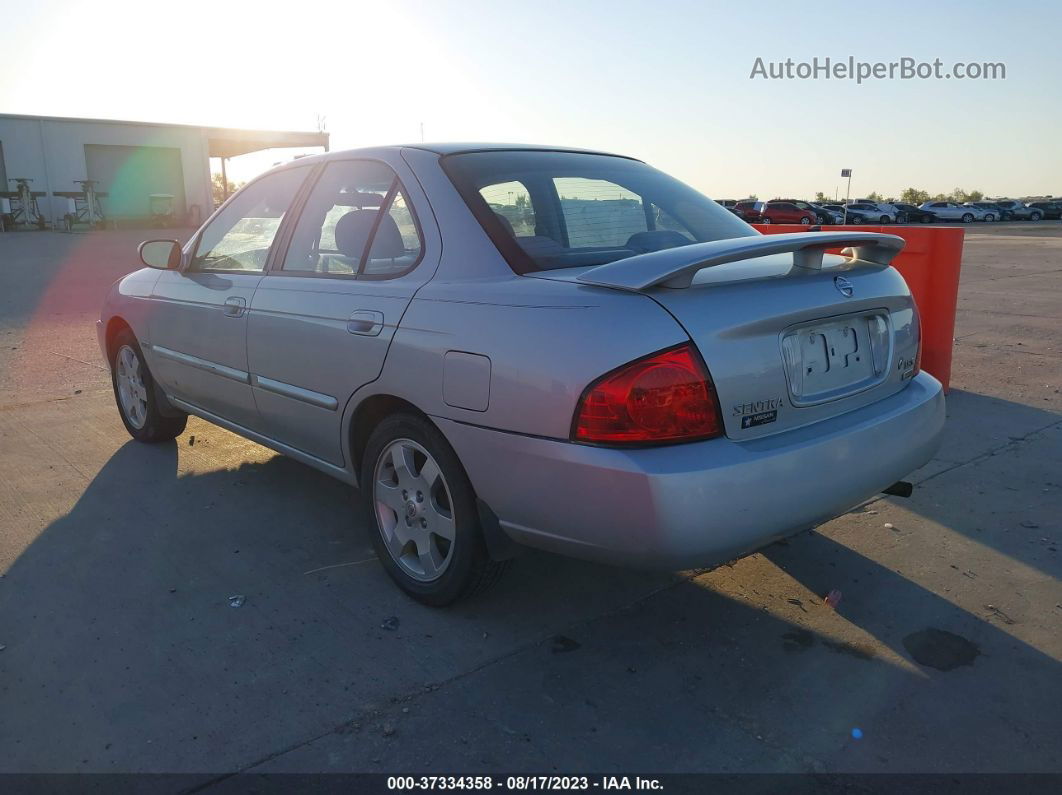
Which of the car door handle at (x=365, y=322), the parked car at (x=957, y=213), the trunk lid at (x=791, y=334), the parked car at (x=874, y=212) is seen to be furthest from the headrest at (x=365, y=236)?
the parked car at (x=957, y=213)

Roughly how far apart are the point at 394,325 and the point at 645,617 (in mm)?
1367

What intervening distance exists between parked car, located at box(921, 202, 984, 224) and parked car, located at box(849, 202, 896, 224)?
9.08 feet

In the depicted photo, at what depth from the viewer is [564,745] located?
93.7 inches

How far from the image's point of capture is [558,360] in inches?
96.3

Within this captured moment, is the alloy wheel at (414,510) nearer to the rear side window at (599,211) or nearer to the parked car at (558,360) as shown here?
the parked car at (558,360)

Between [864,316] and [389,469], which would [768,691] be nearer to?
[864,316]

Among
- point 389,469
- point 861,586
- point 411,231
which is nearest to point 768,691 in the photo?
→ point 861,586

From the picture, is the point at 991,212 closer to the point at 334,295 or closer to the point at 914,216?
the point at 914,216

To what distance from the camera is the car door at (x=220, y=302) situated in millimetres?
3980

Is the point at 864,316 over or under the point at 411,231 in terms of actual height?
under

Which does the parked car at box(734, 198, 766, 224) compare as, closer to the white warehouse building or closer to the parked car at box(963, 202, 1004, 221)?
the parked car at box(963, 202, 1004, 221)

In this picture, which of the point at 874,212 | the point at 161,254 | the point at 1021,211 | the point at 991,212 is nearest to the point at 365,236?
the point at 161,254

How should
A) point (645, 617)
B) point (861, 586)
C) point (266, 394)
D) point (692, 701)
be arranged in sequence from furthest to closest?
point (266, 394), point (861, 586), point (645, 617), point (692, 701)

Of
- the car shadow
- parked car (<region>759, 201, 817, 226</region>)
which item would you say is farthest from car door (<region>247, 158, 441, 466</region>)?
parked car (<region>759, 201, 817, 226</region>)
